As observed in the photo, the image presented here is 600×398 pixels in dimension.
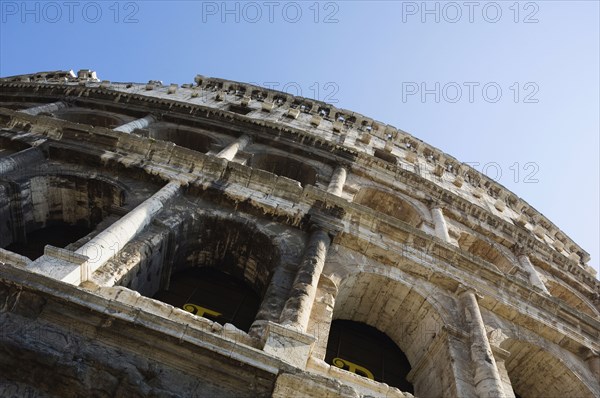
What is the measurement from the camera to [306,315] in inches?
251

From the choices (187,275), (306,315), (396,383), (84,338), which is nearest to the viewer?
(84,338)

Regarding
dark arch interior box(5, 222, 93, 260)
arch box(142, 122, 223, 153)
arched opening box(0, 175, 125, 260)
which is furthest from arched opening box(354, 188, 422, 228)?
dark arch interior box(5, 222, 93, 260)

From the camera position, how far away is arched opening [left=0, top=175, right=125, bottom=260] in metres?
8.57

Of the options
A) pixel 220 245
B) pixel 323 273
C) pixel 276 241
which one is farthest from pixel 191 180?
pixel 323 273

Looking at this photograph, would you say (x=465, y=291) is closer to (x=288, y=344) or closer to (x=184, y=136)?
(x=288, y=344)

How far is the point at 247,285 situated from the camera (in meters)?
8.76

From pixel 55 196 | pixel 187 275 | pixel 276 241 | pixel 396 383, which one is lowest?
pixel 396 383

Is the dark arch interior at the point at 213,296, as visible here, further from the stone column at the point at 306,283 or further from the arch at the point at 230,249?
the stone column at the point at 306,283

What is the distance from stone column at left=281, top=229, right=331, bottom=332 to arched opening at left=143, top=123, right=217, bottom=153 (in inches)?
275

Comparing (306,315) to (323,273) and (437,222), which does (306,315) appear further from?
(437,222)

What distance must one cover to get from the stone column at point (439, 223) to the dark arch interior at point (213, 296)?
5527 mm

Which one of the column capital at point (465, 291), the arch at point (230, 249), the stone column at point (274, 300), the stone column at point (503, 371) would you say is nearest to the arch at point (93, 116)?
the arch at point (230, 249)

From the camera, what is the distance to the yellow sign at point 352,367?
767 centimetres

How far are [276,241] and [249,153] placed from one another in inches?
205
